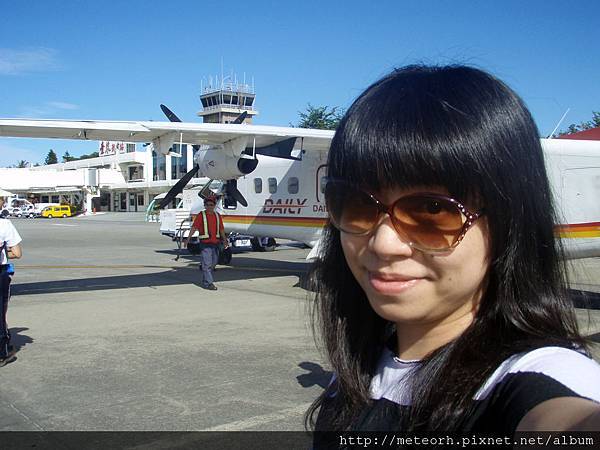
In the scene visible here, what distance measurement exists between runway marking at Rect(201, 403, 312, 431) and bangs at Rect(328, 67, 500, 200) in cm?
378

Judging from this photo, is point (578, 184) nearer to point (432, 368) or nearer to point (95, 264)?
point (432, 368)

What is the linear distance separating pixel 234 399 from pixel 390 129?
4554 mm

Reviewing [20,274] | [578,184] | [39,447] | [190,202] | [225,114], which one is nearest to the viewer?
[39,447]

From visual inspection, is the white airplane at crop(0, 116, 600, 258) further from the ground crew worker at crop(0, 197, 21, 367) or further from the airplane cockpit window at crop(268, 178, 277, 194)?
the ground crew worker at crop(0, 197, 21, 367)

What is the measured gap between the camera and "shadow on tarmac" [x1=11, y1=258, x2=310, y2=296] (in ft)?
40.0

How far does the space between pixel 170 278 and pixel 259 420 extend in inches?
374

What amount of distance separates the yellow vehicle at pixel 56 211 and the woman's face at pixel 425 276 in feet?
221

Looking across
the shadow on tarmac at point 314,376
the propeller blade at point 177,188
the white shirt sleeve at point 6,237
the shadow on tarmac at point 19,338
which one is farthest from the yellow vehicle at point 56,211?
the shadow on tarmac at point 314,376

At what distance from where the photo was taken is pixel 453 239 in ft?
3.98

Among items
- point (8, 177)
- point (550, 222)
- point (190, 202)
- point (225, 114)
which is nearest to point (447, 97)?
point (550, 222)

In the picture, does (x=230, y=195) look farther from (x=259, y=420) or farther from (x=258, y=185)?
(x=259, y=420)

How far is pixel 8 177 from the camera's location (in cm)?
7094

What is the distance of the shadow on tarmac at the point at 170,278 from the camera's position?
12.2 m

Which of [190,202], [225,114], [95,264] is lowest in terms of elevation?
[95,264]
